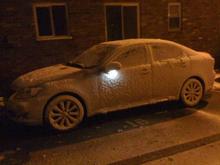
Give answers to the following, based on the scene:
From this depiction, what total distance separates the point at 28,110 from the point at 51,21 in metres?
5.56

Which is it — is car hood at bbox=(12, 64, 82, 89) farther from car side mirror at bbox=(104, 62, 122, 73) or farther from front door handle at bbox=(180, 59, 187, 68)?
front door handle at bbox=(180, 59, 187, 68)

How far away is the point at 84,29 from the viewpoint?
10.5 metres

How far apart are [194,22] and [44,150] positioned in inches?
387

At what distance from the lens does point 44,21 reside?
10.0 metres

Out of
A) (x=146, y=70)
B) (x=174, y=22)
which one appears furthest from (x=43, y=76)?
(x=174, y=22)

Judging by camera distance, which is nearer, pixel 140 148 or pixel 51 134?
pixel 140 148

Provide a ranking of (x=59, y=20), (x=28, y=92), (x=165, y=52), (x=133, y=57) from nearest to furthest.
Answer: (x=28, y=92)
(x=133, y=57)
(x=165, y=52)
(x=59, y=20)

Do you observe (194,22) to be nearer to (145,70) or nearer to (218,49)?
(218,49)

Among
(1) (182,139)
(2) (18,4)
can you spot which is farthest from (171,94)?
(2) (18,4)

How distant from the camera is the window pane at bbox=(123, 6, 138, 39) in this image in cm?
1132

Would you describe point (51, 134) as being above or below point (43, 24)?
below

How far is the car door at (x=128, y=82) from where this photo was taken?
18.8 feet

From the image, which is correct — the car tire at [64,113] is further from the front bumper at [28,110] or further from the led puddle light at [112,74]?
the led puddle light at [112,74]

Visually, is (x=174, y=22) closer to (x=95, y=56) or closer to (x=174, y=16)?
(x=174, y=16)
